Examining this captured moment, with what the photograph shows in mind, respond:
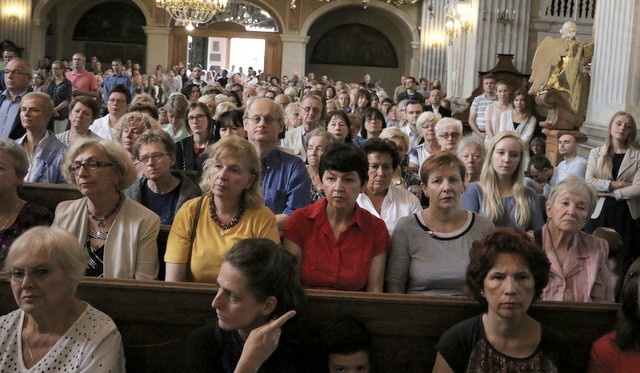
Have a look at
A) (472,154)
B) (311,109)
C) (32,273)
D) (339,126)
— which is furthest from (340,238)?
(311,109)

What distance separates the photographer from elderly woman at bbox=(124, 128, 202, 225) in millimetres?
4641

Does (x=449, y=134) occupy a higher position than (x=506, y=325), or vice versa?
(x=449, y=134)

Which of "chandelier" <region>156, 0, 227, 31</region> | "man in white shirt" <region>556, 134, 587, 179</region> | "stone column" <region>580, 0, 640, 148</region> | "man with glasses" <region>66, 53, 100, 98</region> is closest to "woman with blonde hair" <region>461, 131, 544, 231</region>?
"man in white shirt" <region>556, 134, 587, 179</region>

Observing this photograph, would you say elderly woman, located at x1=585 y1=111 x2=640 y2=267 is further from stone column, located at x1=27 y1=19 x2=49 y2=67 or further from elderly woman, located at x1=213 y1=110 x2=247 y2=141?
stone column, located at x1=27 y1=19 x2=49 y2=67

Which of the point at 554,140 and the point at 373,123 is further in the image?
the point at 554,140

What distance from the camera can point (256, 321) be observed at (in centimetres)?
289

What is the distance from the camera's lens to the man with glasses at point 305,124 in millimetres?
7281

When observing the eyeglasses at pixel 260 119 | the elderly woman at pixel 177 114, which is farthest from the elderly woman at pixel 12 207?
the elderly woman at pixel 177 114

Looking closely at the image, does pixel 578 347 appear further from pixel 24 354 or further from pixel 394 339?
pixel 24 354

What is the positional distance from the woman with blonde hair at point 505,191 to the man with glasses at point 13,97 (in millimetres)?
3958

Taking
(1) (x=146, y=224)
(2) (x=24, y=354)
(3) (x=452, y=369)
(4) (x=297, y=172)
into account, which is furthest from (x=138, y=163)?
(3) (x=452, y=369)

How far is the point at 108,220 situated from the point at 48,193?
1.23m

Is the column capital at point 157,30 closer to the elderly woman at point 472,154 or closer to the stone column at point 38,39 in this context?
the stone column at point 38,39

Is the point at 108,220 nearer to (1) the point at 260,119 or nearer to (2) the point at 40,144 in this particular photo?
(1) the point at 260,119
